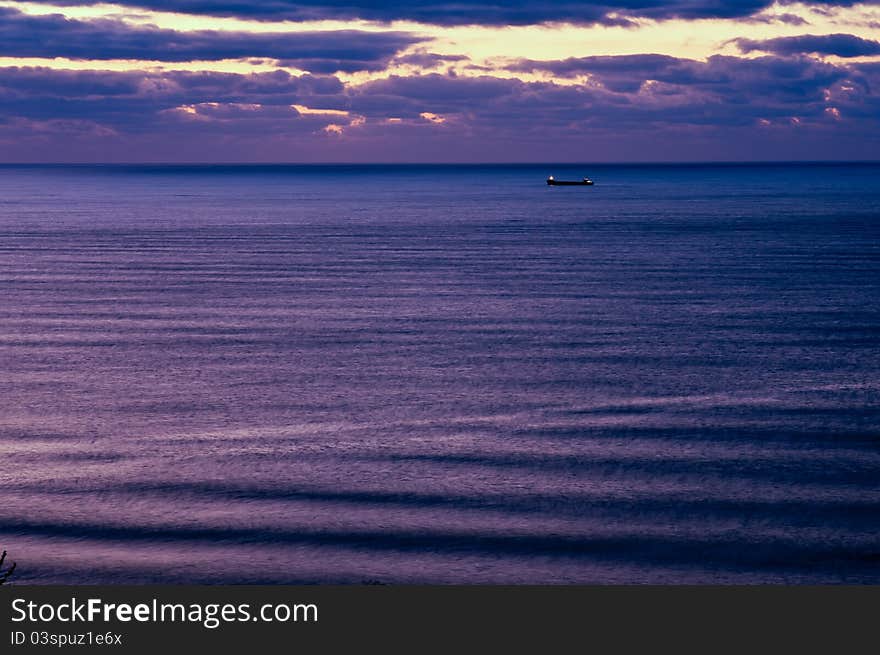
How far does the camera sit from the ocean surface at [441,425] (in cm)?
2239

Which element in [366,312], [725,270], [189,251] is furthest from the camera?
[189,251]

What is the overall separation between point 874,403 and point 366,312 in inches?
959

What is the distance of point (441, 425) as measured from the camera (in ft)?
104

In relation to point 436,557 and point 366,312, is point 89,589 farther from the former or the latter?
point 366,312

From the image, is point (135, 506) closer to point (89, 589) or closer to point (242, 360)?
point (89, 589)

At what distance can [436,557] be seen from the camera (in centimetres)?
2181

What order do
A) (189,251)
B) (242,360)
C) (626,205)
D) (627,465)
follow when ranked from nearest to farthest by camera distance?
(627,465), (242,360), (189,251), (626,205)

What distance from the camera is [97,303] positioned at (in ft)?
179

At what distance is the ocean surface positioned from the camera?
22.4 meters

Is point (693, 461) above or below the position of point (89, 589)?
below

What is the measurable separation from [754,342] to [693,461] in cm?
1676

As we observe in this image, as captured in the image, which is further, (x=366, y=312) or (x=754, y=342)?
(x=366, y=312)

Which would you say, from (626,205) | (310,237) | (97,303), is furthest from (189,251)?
(626,205)

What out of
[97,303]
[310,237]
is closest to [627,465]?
[97,303]
